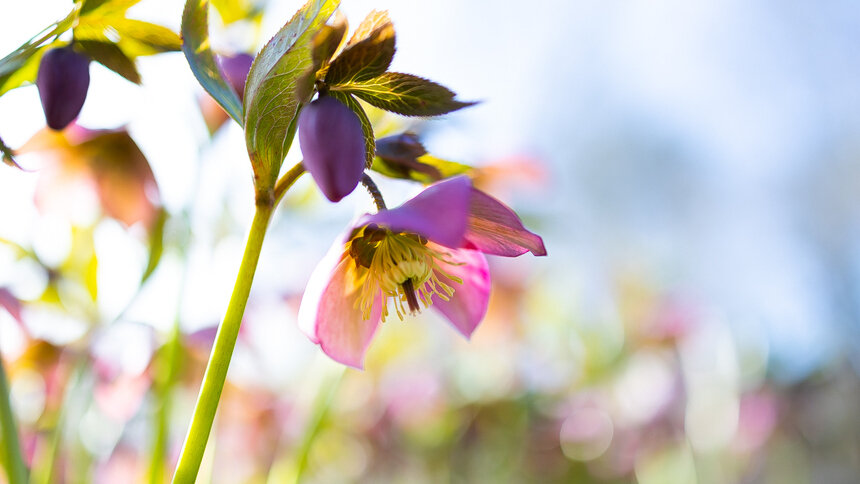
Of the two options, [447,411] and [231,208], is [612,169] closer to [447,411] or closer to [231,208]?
[447,411]

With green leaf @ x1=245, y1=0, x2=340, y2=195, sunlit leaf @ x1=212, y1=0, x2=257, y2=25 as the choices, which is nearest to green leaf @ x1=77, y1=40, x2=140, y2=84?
green leaf @ x1=245, y1=0, x2=340, y2=195

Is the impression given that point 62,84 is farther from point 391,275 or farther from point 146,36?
point 391,275

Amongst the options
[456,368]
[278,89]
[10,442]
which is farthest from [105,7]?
[456,368]

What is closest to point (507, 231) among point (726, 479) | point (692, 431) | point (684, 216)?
point (692, 431)

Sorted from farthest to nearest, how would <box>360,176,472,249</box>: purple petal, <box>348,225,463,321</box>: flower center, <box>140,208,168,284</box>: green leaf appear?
<box>140,208,168,284</box>: green leaf < <box>348,225,463,321</box>: flower center < <box>360,176,472,249</box>: purple petal

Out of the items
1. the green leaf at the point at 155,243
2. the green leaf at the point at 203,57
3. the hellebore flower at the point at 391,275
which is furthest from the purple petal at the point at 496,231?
the green leaf at the point at 155,243

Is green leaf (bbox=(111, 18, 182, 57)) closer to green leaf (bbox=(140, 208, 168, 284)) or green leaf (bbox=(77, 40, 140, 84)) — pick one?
green leaf (bbox=(77, 40, 140, 84))
